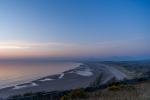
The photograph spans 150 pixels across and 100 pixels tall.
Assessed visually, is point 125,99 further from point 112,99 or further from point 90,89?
point 90,89

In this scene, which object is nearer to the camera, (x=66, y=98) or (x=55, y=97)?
(x=66, y=98)

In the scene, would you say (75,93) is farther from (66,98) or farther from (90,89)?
(90,89)

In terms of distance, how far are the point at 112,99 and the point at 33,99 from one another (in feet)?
12.3

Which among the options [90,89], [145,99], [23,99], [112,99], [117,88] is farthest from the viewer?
[90,89]

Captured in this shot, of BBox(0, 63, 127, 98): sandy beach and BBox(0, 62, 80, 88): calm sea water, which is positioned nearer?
BBox(0, 63, 127, 98): sandy beach

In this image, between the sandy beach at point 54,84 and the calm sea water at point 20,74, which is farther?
the calm sea water at point 20,74

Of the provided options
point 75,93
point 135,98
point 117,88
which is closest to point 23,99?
point 75,93

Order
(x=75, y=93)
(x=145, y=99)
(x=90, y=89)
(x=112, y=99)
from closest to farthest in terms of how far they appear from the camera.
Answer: (x=145, y=99) → (x=112, y=99) → (x=75, y=93) → (x=90, y=89)

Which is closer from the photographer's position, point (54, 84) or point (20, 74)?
point (54, 84)

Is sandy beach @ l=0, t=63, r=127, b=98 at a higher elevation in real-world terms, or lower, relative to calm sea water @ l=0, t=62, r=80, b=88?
lower

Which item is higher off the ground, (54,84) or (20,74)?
(20,74)

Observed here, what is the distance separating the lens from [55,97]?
44.3 ft

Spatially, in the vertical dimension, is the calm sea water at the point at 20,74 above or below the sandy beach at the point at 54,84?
above

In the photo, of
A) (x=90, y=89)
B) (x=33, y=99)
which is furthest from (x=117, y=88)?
(x=33, y=99)
